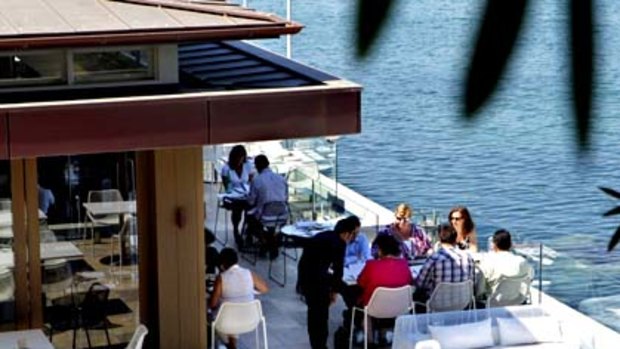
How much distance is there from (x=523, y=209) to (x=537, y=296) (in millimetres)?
8666

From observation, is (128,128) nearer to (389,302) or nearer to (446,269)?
(389,302)

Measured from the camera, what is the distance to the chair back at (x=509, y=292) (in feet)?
31.4

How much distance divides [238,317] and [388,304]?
0.95m

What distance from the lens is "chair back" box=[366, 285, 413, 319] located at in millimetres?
9148

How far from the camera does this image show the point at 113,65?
9359 millimetres

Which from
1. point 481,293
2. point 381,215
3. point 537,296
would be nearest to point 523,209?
point 481,293

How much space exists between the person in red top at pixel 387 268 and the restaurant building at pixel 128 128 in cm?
76

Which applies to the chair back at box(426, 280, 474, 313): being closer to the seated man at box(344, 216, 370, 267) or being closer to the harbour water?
the seated man at box(344, 216, 370, 267)

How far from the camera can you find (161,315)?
9.38m

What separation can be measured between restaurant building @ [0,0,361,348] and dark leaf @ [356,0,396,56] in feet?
25.5

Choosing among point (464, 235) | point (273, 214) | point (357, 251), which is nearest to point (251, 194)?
point (273, 214)

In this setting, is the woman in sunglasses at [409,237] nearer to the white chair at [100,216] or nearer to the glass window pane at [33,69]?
the white chair at [100,216]

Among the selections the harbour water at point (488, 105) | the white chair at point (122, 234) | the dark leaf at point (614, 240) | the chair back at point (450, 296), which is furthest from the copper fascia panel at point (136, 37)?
the dark leaf at point (614, 240)

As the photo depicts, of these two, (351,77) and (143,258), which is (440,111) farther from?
(143,258)
